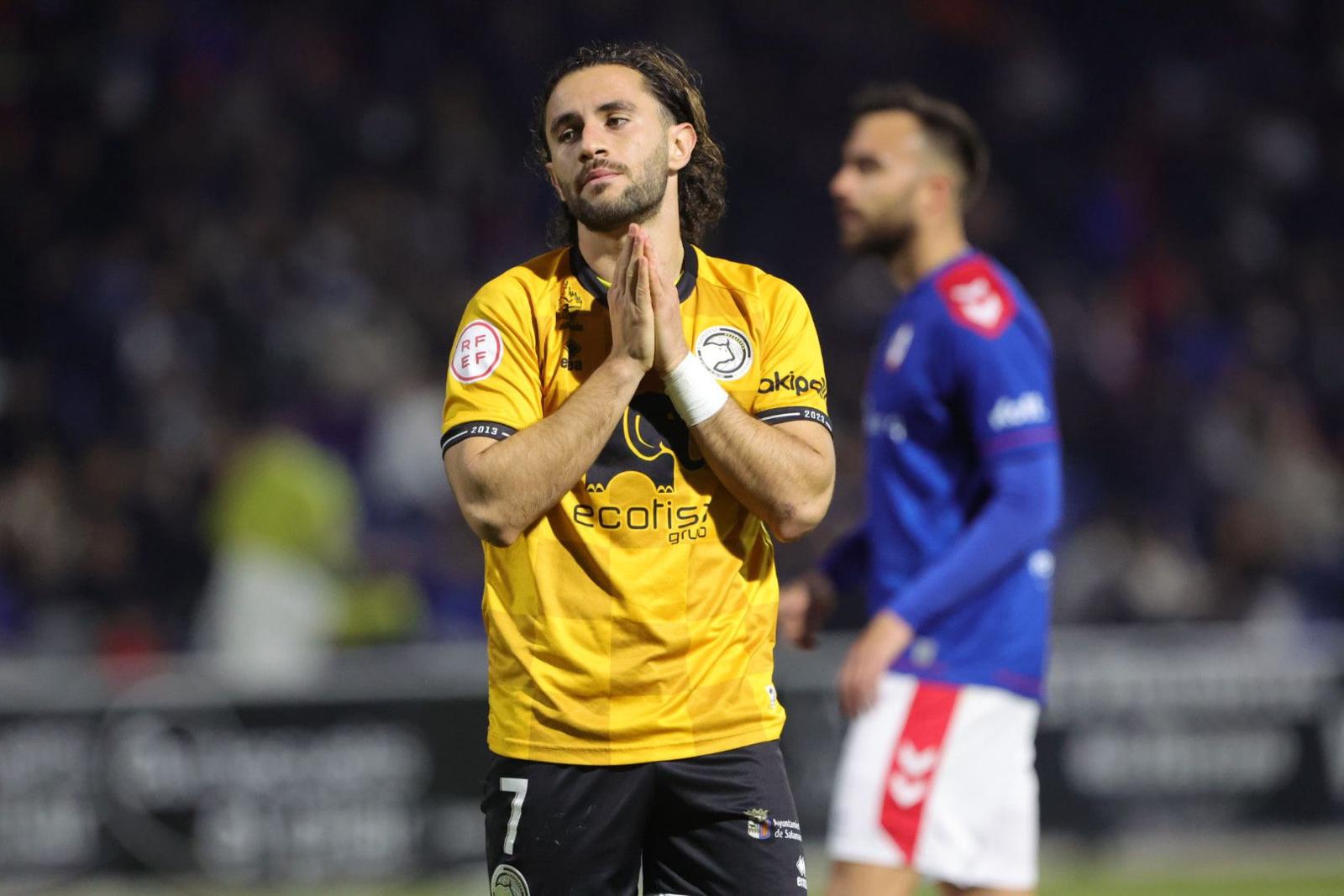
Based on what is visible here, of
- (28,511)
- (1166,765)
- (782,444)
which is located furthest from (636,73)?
(28,511)

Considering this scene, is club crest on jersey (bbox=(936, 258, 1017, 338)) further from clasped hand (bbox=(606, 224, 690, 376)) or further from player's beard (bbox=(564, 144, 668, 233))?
clasped hand (bbox=(606, 224, 690, 376))

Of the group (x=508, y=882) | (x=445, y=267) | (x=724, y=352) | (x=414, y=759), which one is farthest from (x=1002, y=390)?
(x=445, y=267)

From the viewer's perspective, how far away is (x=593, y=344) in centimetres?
337

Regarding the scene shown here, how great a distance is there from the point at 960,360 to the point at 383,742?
15.6 ft

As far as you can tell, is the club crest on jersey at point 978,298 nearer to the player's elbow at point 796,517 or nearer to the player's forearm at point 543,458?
the player's elbow at point 796,517

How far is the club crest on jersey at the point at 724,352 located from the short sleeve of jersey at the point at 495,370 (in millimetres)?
327

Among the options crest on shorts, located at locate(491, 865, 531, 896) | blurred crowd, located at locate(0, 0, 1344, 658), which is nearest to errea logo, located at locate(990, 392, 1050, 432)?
crest on shorts, located at locate(491, 865, 531, 896)

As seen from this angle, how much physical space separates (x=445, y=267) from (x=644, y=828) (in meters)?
9.34

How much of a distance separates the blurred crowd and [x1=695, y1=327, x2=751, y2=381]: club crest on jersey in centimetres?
576

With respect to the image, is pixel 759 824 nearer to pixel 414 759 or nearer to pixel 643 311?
pixel 643 311

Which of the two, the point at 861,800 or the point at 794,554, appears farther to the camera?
the point at 794,554

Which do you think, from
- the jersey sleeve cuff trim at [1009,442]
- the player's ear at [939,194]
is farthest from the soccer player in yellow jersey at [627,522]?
the player's ear at [939,194]

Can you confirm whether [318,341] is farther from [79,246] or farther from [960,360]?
[960,360]

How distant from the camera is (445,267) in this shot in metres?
12.3
